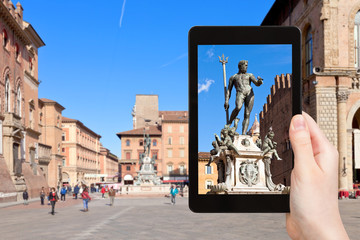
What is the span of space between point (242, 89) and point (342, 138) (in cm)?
2944

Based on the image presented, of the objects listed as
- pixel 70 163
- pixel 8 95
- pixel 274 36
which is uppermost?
pixel 8 95

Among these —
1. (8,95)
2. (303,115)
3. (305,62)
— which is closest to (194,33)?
(303,115)

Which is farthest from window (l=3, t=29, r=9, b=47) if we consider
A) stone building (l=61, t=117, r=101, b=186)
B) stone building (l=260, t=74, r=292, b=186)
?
stone building (l=61, t=117, r=101, b=186)

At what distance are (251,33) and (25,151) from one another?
145ft

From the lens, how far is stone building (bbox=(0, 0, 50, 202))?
35.5 metres

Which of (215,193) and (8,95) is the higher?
(8,95)

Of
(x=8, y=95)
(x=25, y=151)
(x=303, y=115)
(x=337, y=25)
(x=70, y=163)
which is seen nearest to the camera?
(x=303, y=115)

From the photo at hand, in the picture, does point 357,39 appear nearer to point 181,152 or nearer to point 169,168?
point 181,152

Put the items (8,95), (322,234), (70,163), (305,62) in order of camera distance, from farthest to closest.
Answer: (70,163) → (8,95) → (305,62) → (322,234)

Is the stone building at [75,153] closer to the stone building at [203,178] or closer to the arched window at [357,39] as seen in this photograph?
the arched window at [357,39]

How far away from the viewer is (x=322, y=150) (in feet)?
5.56

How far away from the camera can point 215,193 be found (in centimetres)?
215

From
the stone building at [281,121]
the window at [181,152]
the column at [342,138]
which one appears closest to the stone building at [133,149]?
the window at [181,152]

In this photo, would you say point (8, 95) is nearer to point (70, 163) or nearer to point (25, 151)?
point (25, 151)
